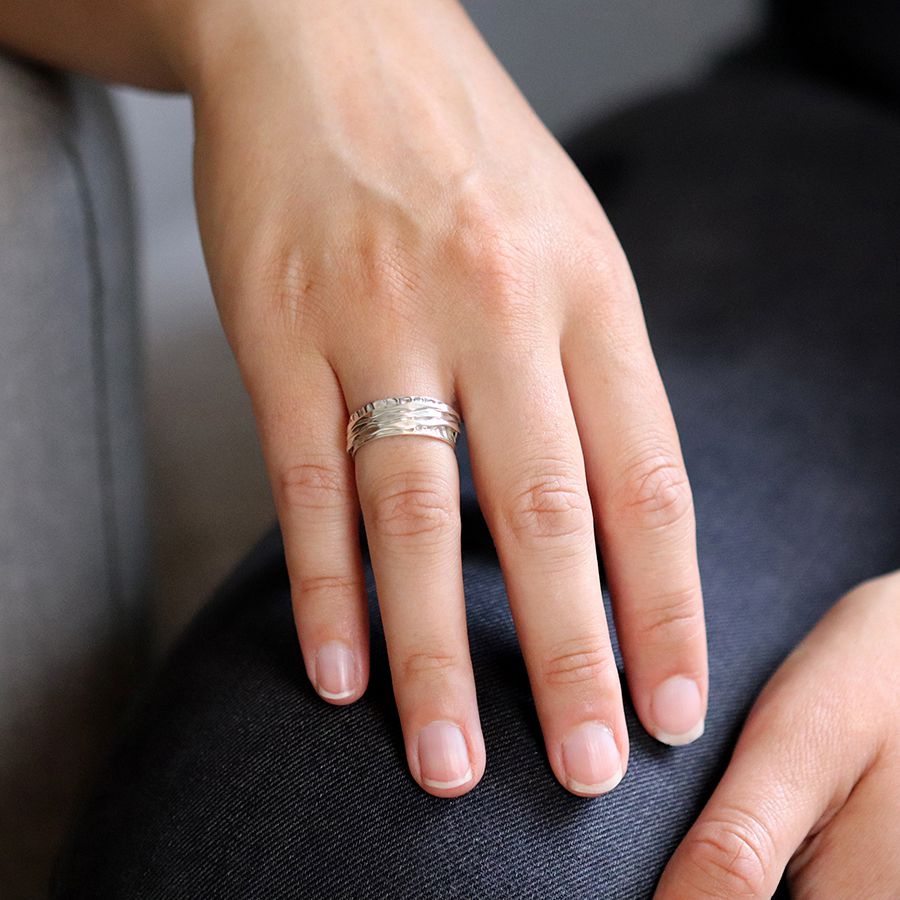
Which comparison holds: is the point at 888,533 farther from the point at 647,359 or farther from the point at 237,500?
the point at 237,500

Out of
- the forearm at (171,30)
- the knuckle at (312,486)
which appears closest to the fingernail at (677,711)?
the knuckle at (312,486)

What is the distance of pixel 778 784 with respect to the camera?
1.60 ft

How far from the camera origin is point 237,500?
130 cm

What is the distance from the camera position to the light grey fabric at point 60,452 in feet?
2.17

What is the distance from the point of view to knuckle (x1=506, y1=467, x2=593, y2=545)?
513mm

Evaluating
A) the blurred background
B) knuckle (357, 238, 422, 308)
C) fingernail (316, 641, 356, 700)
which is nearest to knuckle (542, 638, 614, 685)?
fingernail (316, 641, 356, 700)

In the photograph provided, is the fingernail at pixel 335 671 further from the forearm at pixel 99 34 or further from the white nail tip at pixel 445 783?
the forearm at pixel 99 34

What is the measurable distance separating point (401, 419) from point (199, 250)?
45.4 inches

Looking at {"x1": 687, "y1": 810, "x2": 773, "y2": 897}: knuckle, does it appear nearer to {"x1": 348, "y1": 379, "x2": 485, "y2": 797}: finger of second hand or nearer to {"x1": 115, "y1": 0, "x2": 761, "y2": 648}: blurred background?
{"x1": 348, "y1": 379, "x2": 485, "y2": 797}: finger of second hand

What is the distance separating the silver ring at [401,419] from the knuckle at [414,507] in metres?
0.02

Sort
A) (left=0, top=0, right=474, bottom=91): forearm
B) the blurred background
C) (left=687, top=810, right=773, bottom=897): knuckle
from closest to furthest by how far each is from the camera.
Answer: (left=687, top=810, right=773, bottom=897): knuckle, (left=0, top=0, right=474, bottom=91): forearm, the blurred background

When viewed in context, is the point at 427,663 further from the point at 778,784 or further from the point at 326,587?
the point at 778,784

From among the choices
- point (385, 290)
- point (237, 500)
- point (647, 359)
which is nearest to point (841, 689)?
point (647, 359)

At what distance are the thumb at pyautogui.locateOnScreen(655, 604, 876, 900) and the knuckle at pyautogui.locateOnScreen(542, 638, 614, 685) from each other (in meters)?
0.09
